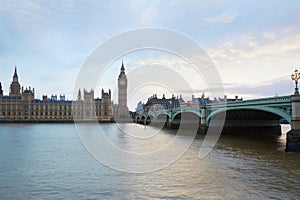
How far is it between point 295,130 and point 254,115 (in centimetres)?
1579

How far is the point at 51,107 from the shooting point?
12006 cm

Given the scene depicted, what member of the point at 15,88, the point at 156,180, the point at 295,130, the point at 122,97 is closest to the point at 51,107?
the point at 15,88

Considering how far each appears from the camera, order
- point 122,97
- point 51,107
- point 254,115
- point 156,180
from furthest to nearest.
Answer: point 122,97 → point 51,107 → point 254,115 → point 156,180

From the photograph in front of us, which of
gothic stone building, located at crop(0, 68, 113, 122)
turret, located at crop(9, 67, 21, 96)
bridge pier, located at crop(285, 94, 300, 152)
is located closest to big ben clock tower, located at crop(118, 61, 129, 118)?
gothic stone building, located at crop(0, 68, 113, 122)

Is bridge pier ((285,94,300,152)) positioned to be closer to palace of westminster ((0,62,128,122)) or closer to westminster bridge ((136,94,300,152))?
westminster bridge ((136,94,300,152))

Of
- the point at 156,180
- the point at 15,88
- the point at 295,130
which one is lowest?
the point at 156,180

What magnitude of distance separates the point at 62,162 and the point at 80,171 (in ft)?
10.1

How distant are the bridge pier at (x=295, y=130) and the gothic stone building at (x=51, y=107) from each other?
99.5m

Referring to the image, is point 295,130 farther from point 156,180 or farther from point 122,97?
point 122,97

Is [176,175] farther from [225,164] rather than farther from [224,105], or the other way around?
[224,105]

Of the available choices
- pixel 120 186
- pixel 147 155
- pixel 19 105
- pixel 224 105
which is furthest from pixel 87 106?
pixel 120 186

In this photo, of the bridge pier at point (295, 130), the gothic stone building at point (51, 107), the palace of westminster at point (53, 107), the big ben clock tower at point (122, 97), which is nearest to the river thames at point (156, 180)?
the bridge pier at point (295, 130)

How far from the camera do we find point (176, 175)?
534 inches

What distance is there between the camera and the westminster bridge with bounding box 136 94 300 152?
20.0 m
